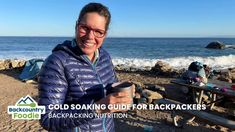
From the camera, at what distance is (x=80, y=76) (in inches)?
74.4

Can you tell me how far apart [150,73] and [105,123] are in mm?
12246

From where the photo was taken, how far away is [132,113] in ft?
24.3

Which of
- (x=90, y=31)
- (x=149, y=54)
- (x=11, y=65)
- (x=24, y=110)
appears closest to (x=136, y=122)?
(x=24, y=110)

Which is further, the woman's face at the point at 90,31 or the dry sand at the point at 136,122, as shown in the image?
the dry sand at the point at 136,122

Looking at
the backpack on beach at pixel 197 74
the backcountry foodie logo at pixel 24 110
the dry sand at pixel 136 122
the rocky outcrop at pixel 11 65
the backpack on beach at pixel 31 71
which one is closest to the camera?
the backcountry foodie logo at pixel 24 110

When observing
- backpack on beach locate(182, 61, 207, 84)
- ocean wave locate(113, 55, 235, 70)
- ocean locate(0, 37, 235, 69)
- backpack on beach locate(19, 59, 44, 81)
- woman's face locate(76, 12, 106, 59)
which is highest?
woman's face locate(76, 12, 106, 59)

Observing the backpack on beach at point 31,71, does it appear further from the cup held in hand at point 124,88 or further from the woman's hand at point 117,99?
the woman's hand at point 117,99

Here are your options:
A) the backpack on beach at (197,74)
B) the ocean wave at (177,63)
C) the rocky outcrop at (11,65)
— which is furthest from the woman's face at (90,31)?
the ocean wave at (177,63)

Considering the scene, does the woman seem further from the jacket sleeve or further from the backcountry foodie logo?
the backcountry foodie logo

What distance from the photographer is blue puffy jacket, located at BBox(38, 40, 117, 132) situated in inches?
68.9

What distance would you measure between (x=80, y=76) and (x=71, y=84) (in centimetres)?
8

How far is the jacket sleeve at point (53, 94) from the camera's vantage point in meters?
1.73

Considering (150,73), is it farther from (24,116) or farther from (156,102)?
(24,116)

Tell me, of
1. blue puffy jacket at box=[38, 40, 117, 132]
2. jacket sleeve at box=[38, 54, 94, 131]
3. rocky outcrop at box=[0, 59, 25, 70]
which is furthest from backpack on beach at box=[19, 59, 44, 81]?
jacket sleeve at box=[38, 54, 94, 131]
